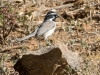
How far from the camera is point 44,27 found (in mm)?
11297

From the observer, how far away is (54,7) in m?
12.6

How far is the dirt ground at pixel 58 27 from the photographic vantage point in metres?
9.73

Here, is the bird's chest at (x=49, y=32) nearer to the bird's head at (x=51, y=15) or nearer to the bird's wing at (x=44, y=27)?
the bird's wing at (x=44, y=27)

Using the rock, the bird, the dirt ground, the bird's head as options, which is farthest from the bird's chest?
the rock

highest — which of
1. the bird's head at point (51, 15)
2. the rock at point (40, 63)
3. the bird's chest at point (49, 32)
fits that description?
the rock at point (40, 63)

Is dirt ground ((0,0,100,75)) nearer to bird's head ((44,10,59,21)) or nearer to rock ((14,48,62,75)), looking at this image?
bird's head ((44,10,59,21))

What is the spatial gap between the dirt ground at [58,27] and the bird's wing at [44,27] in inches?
8.7

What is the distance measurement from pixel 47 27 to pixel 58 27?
444mm

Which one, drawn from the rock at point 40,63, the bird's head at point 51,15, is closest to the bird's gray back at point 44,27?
the bird's head at point 51,15

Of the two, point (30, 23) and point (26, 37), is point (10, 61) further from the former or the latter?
point (30, 23)

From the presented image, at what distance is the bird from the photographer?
36.0 ft

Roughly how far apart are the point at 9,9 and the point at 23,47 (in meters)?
1.59

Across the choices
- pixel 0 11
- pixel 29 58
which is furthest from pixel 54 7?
pixel 29 58

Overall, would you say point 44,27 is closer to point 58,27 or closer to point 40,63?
point 58,27
